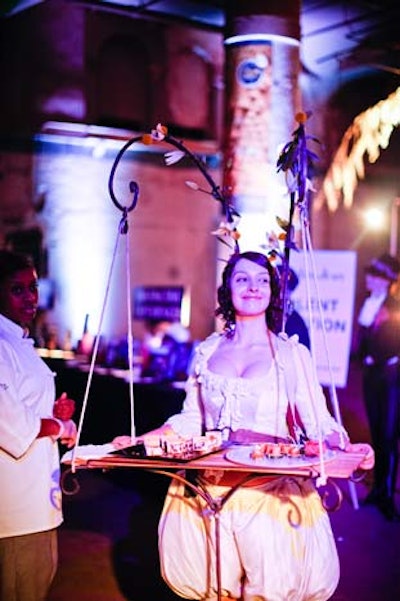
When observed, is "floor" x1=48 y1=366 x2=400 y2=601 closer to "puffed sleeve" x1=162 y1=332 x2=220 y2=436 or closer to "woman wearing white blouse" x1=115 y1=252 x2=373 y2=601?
"puffed sleeve" x1=162 y1=332 x2=220 y2=436

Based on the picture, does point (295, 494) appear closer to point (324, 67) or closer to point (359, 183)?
point (324, 67)

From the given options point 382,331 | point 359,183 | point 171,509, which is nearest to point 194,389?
point 171,509

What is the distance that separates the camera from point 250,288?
3.54m

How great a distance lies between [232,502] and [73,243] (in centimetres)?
862

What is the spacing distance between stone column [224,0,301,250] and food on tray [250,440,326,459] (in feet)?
10.4

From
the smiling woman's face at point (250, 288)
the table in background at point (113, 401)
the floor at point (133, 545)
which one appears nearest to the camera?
the smiling woman's face at point (250, 288)

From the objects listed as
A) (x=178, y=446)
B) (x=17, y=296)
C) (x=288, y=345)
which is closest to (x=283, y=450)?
(x=178, y=446)

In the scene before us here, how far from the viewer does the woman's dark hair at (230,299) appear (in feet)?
11.9

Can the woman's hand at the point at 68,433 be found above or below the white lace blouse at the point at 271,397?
below

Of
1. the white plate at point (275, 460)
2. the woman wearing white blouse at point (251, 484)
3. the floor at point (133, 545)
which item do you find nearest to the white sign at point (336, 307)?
the floor at point (133, 545)

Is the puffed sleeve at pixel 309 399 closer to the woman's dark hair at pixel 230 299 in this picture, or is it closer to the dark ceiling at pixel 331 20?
the woman's dark hair at pixel 230 299

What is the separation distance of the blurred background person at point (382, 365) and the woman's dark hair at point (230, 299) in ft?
10.5

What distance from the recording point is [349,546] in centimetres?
559

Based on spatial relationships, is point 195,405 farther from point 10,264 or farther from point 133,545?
point 133,545
